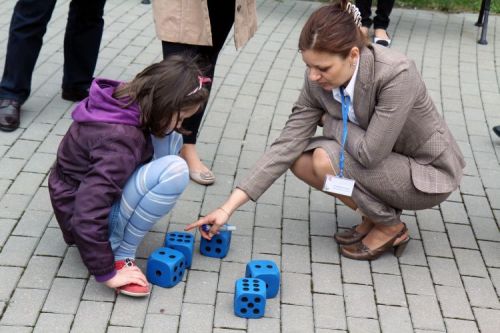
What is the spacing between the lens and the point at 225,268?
12.0 feet

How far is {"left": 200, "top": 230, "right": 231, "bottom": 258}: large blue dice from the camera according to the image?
365 centimetres

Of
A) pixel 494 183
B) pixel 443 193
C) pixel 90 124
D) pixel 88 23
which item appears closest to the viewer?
pixel 90 124

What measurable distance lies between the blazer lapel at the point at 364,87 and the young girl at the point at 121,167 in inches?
25.8

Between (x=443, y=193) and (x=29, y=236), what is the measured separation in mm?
1877

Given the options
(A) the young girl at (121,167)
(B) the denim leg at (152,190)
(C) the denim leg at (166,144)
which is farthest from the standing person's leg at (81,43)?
(B) the denim leg at (152,190)

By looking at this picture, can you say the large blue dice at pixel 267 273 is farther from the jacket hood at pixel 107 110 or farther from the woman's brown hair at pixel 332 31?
the woman's brown hair at pixel 332 31

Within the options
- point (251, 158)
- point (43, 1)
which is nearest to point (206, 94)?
point (251, 158)

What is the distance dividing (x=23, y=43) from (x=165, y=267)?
6.84ft

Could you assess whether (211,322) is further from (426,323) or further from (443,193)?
(443,193)

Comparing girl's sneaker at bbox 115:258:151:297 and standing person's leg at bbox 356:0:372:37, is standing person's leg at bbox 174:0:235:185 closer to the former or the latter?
girl's sneaker at bbox 115:258:151:297

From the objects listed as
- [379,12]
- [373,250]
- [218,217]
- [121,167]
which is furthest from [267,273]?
[379,12]

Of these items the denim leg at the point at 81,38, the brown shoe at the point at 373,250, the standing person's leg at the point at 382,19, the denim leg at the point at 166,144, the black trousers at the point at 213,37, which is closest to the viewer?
the denim leg at the point at 166,144

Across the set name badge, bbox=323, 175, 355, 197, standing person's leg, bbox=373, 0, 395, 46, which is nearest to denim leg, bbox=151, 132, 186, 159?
name badge, bbox=323, 175, 355, 197

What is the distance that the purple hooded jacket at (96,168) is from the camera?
311 centimetres
